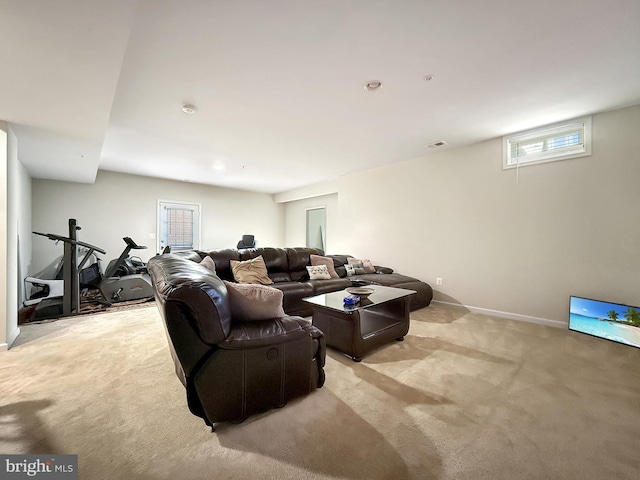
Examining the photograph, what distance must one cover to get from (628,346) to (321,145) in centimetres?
434

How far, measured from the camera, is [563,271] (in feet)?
10.6

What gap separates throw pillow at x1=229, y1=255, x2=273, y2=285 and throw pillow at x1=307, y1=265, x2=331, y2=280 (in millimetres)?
665

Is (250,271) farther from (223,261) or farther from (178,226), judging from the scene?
(178,226)

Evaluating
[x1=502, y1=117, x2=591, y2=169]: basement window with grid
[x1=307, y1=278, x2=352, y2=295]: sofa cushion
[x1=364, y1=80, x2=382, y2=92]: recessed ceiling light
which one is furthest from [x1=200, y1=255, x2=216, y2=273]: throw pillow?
[x1=502, y1=117, x2=591, y2=169]: basement window with grid

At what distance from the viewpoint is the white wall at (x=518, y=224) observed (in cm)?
290

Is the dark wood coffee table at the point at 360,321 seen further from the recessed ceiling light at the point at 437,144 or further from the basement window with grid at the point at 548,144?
the basement window with grid at the point at 548,144

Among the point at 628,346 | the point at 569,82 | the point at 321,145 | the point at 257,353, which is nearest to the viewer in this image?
the point at 257,353

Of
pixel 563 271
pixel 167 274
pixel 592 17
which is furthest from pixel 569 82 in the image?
pixel 167 274

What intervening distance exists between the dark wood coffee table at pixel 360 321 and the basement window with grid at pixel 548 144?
2.60 m

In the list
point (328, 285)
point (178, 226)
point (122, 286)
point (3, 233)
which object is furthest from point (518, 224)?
point (178, 226)

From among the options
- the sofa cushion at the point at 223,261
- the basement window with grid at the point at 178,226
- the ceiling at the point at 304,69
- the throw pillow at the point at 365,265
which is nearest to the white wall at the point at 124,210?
the basement window with grid at the point at 178,226

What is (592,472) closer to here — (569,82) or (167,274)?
(167,274)

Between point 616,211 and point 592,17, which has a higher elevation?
point 592,17

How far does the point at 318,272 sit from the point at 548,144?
11.9ft
